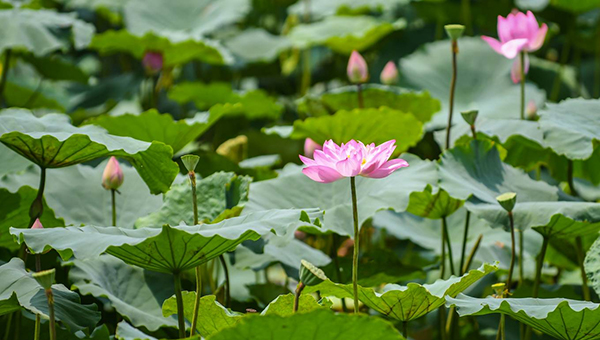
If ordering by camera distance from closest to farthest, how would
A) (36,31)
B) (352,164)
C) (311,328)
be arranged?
(311,328), (352,164), (36,31)

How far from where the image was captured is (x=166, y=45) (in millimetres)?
2342

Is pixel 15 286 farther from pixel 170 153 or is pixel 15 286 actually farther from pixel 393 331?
pixel 393 331

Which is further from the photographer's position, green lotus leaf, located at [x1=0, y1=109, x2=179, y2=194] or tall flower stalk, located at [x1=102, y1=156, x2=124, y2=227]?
tall flower stalk, located at [x1=102, y1=156, x2=124, y2=227]

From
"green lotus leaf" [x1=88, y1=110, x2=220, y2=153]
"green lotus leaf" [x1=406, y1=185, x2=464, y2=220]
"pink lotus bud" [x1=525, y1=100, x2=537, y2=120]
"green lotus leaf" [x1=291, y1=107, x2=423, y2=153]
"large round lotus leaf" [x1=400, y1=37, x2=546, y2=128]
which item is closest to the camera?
"green lotus leaf" [x1=406, y1=185, x2=464, y2=220]

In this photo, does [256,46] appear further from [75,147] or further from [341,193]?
[75,147]

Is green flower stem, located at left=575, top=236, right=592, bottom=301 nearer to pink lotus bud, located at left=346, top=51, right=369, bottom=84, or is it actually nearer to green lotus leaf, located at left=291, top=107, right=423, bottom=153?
green lotus leaf, located at left=291, top=107, right=423, bottom=153

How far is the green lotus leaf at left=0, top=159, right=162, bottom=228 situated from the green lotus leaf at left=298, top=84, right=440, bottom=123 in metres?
0.67

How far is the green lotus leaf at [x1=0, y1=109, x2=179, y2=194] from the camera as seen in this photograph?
3.44 ft

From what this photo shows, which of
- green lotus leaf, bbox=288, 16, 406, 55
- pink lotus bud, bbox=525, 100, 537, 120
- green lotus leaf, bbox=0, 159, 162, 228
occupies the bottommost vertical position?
green lotus leaf, bbox=0, 159, 162, 228

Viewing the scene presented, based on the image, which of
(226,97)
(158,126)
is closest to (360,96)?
(158,126)

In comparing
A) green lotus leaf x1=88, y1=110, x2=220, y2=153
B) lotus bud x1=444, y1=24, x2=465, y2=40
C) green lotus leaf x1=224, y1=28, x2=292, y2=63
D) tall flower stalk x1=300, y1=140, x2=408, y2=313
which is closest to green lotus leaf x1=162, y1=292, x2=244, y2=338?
tall flower stalk x1=300, y1=140, x2=408, y2=313

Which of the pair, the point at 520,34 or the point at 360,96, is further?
the point at 360,96

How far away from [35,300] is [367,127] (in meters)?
0.91

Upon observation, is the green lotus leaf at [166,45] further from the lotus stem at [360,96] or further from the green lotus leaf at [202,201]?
the green lotus leaf at [202,201]
